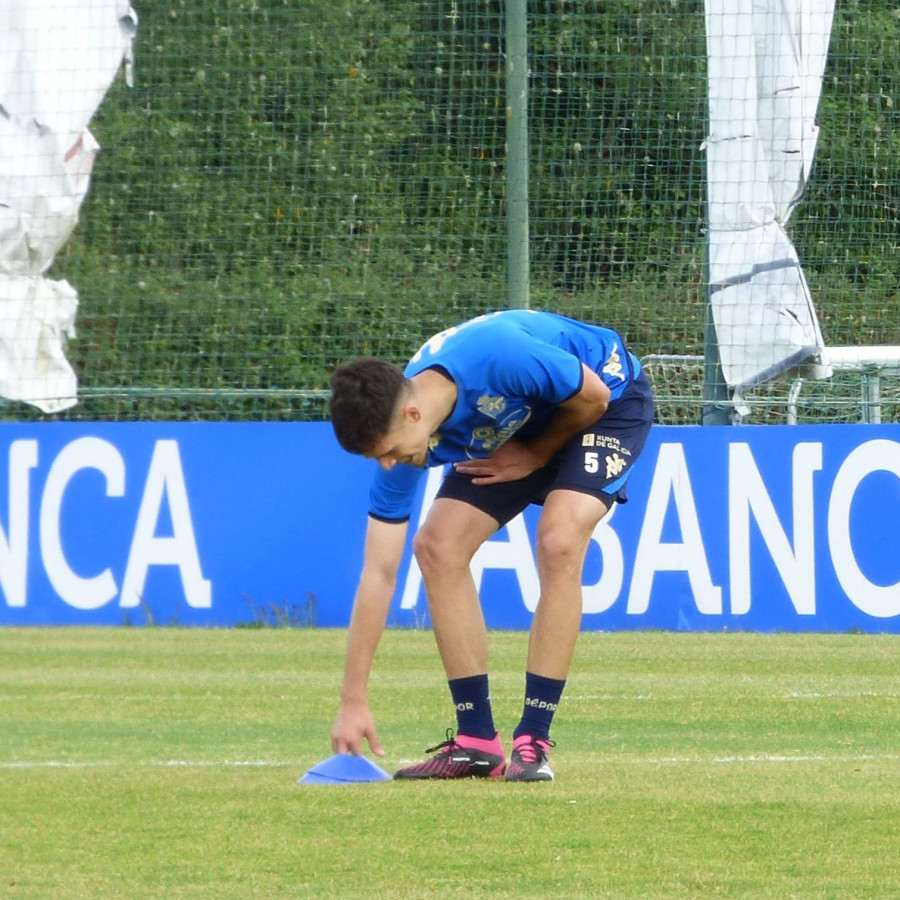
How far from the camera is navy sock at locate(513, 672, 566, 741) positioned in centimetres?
546

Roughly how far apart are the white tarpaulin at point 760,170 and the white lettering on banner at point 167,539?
11.0 ft

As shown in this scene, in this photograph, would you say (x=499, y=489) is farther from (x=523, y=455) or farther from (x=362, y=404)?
(x=362, y=404)

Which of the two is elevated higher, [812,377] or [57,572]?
[812,377]

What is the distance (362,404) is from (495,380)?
46cm

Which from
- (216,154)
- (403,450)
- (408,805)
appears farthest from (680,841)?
(216,154)

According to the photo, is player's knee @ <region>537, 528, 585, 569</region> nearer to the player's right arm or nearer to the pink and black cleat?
the player's right arm

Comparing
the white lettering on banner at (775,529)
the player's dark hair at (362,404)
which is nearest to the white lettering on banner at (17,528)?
the white lettering on banner at (775,529)

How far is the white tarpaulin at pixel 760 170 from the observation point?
11828mm

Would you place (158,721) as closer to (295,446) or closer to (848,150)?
(295,446)

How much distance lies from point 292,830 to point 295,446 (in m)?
6.92

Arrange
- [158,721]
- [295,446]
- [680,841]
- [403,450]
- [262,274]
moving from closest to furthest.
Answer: [680,841] < [403,450] < [158,721] < [295,446] < [262,274]

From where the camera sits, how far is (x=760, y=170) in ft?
39.1

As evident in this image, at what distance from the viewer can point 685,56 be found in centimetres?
1234

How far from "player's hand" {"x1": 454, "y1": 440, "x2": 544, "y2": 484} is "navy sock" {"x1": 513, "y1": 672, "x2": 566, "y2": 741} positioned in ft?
1.86
